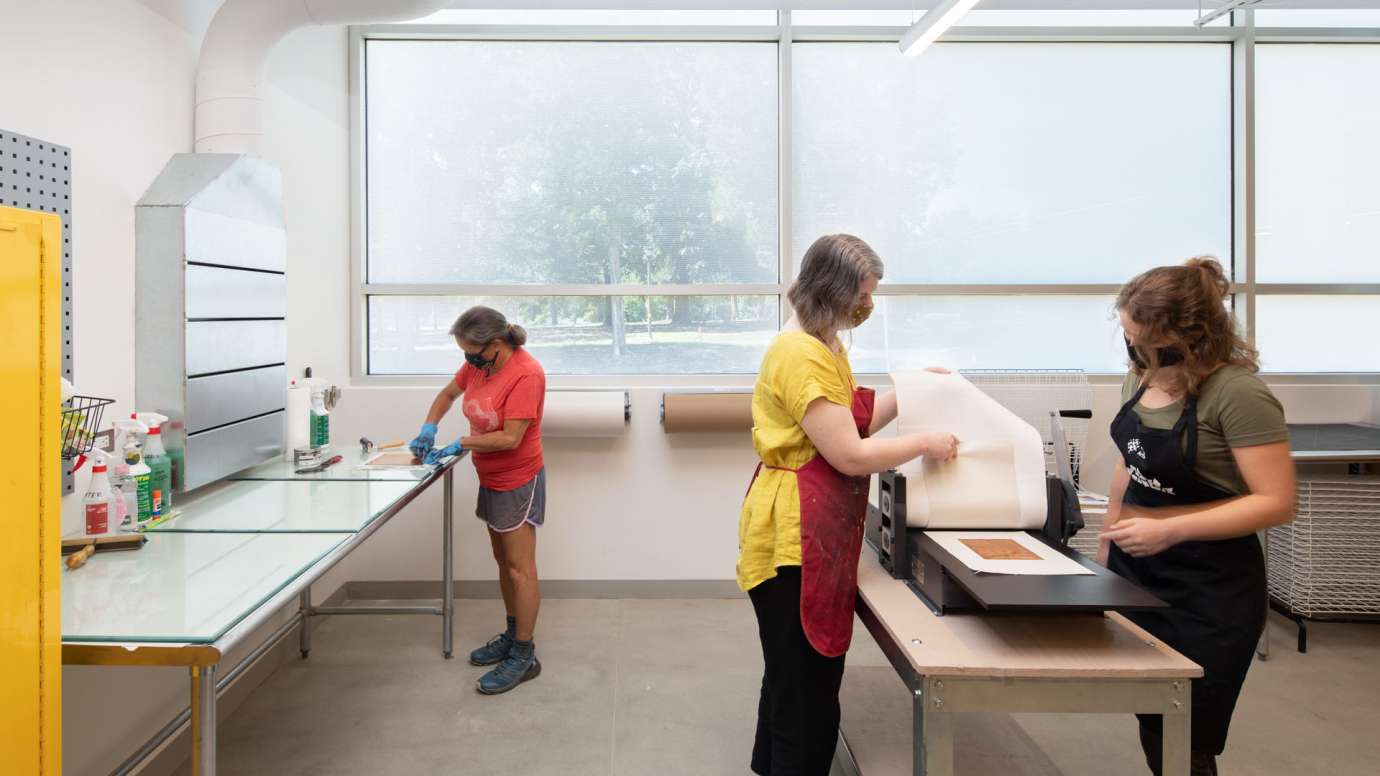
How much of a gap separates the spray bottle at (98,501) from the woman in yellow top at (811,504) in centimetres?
155

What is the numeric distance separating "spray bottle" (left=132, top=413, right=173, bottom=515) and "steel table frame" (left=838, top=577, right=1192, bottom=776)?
2017 millimetres

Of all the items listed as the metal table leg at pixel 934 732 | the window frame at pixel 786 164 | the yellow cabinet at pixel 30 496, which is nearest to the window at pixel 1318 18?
the window frame at pixel 786 164

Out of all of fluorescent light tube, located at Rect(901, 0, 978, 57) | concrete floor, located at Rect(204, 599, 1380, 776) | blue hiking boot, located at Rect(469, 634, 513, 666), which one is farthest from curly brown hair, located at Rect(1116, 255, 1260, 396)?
blue hiking boot, located at Rect(469, 634, 513, 666)

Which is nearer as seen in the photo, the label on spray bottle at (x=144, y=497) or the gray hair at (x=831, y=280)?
the gray hair at (x=831, y=280)

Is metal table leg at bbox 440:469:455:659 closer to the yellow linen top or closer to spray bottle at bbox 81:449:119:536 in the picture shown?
spray bottle at bbox 81:449:119:536

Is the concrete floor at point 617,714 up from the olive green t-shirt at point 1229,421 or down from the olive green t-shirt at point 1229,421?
down

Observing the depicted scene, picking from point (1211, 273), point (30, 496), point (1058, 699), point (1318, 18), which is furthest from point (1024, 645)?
point (1318, 18)

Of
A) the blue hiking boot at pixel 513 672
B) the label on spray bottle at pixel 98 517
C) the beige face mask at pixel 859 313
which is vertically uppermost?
the beige face mask at pixel 859 313

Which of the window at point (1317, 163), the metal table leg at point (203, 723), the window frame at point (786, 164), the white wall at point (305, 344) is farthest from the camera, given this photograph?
the window at point (1317, 163)

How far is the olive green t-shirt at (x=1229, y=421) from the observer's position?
158cm

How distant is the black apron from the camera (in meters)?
1.62

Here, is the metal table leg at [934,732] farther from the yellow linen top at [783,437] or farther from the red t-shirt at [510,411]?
the red t-shirt at [510,411]

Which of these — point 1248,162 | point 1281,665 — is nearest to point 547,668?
point 1281,665

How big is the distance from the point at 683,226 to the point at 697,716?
240 cm
